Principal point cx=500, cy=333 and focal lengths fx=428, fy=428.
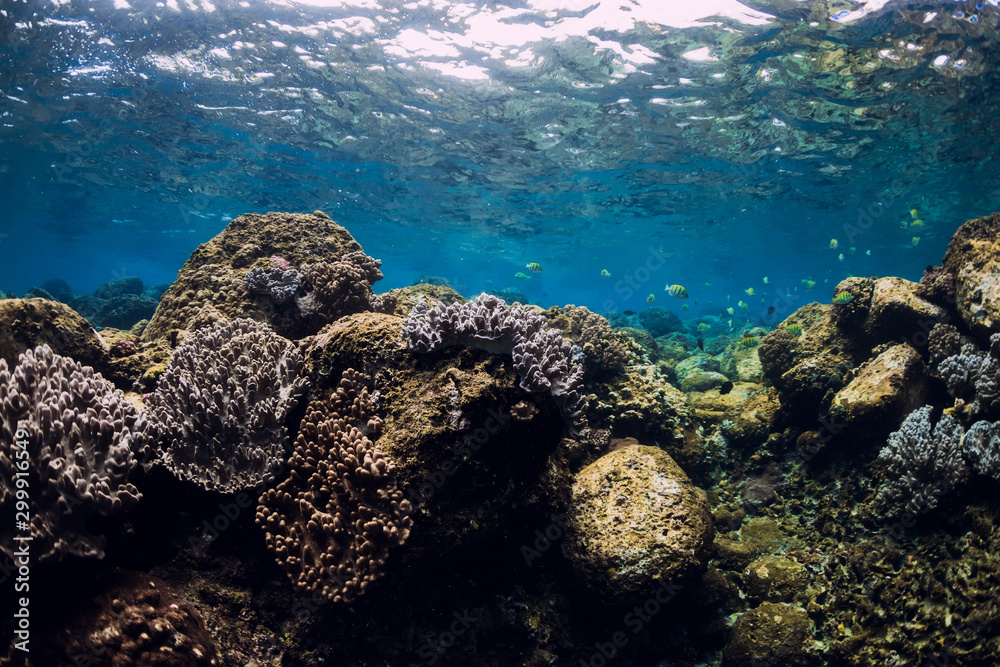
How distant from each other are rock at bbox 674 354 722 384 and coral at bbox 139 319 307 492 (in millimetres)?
10237

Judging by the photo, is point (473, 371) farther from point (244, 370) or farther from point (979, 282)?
point (979, 282)

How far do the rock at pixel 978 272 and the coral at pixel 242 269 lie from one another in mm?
9051

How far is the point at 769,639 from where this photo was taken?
482 centimetres

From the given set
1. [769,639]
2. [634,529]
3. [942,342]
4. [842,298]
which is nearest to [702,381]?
[842,298]

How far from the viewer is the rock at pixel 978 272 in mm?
6113

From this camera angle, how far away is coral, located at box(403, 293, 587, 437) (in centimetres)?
410

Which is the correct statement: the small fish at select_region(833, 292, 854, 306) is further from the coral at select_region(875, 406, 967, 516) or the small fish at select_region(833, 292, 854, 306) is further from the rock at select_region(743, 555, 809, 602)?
the rock at select_region(743, 555, 809, 602)

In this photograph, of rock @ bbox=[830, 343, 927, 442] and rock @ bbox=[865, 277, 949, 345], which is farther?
rock @ bbox=[865, 277, 949, 345]

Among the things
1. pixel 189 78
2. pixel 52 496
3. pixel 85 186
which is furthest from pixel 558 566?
pixel 85 186

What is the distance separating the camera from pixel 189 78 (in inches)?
612

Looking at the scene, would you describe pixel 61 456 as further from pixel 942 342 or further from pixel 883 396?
pixel 942 342

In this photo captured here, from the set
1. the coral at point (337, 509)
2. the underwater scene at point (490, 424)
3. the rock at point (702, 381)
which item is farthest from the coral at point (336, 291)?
the rock at point (702, 381)

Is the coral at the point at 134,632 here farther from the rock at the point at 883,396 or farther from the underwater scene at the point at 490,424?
the rock at the point at 883,396

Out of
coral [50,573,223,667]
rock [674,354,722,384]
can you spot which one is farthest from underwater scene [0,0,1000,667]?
rock [674,354,722,384]
